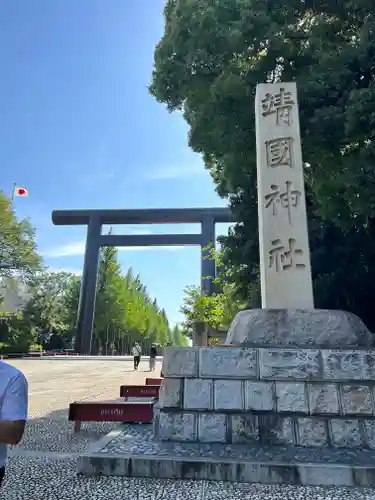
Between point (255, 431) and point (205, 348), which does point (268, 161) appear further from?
point (255, 431)

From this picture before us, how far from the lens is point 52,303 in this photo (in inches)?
1073

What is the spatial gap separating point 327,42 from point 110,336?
3092cm

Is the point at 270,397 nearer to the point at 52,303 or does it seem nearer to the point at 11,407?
the point at 11,407

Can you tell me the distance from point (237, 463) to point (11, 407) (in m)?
1.84

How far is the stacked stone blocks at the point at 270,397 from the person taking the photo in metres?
2.98

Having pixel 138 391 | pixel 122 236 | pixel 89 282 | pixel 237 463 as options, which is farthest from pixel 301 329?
pixel 89 282

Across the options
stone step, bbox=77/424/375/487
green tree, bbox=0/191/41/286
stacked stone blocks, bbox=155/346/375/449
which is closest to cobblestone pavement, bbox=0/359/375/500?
stone step, bbox=77/424/375/487

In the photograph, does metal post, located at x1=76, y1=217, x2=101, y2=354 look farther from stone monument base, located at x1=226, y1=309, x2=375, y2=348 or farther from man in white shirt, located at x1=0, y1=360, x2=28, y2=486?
man in white shirt, located at x1=0, y1=360, x2=28, y2=486

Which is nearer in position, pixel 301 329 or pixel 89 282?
pixel 301 329

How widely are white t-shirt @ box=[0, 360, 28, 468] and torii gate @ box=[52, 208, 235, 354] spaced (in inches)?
738

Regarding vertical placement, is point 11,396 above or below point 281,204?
below

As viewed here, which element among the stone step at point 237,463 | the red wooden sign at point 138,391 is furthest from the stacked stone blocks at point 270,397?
the red wooden sign at point 138,391

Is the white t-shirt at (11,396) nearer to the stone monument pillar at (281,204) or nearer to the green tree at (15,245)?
the stone monument pillar at (281,204)

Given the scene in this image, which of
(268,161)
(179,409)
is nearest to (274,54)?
(268,161)
